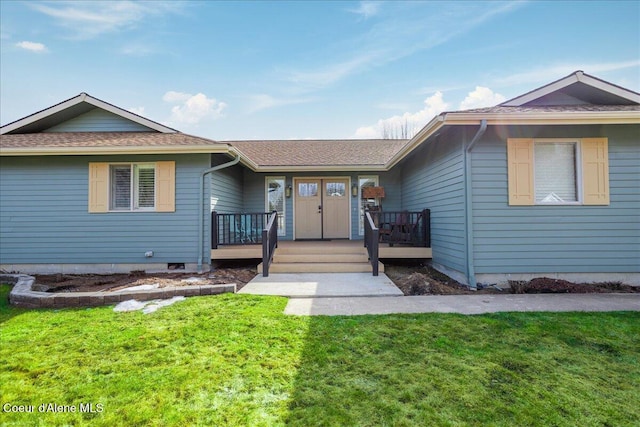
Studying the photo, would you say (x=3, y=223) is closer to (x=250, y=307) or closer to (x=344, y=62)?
(x=250, y=307)

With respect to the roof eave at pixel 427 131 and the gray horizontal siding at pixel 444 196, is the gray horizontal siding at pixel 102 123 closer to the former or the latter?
the roof eave at pixel 427 131

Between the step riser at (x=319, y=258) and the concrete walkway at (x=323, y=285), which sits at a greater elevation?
the step riser at (x=319, y=258)

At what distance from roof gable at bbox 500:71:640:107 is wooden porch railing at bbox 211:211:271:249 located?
5.73 meters

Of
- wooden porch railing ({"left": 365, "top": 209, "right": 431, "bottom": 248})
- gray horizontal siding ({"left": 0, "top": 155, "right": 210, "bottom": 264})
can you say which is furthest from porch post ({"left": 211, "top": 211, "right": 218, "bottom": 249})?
wooden porch railing ({"left": 365, "top": 209, "right": 431, "bottom": 248})

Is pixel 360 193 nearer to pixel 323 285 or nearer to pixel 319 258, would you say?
pixel 319 258

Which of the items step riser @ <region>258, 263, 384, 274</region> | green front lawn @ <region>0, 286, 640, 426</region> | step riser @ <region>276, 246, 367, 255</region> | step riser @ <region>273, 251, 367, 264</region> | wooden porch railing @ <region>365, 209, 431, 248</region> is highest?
wooden porch railing @ <region>365, 209, 431, 248</region>

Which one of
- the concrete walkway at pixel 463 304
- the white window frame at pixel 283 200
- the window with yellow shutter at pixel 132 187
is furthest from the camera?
the white window frame at pixel 283 200

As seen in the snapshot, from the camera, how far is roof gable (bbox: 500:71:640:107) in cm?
529

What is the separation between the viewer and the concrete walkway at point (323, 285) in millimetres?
4520

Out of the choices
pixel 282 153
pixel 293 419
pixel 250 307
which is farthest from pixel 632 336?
pixel 282 153

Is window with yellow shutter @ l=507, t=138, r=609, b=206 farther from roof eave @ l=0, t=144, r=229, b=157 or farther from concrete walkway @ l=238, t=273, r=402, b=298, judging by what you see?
roof eave @ l=0, t=144, r=229, b=157

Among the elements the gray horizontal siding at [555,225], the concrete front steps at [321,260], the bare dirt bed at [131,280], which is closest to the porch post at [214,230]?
the bare dirt bed at [131,280]

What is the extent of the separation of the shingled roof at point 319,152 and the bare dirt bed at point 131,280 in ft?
11.5

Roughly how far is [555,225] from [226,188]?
6.99 meters
